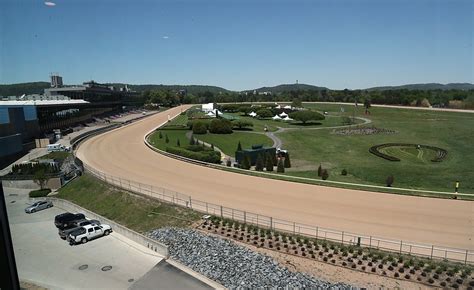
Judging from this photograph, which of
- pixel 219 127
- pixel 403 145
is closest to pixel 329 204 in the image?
pixel 403 145

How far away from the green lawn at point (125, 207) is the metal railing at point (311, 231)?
80 cm

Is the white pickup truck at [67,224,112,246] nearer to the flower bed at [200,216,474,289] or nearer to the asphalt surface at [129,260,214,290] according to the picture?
the asphalt surface at [129,260,214,290]

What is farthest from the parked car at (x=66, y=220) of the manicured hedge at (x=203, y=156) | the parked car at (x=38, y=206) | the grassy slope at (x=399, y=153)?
the grassy slope at (x=399, y=153)

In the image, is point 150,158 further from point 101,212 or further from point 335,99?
point 335,99

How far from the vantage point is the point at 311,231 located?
67.1 feet

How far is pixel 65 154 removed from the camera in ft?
151

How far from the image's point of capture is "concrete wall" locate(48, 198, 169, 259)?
20422 millimetres

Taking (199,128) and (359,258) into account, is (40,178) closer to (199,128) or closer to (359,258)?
(359,258)

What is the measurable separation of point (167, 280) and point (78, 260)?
6698 mm

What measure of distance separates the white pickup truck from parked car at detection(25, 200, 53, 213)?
31.4 feet

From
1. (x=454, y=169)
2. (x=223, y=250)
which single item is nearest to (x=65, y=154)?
(x=223, y=250)

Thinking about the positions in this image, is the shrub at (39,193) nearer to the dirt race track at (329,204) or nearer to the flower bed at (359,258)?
the dirt race track at (329,204)

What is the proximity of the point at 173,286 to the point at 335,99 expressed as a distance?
176 m

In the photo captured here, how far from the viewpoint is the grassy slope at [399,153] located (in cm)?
3469
